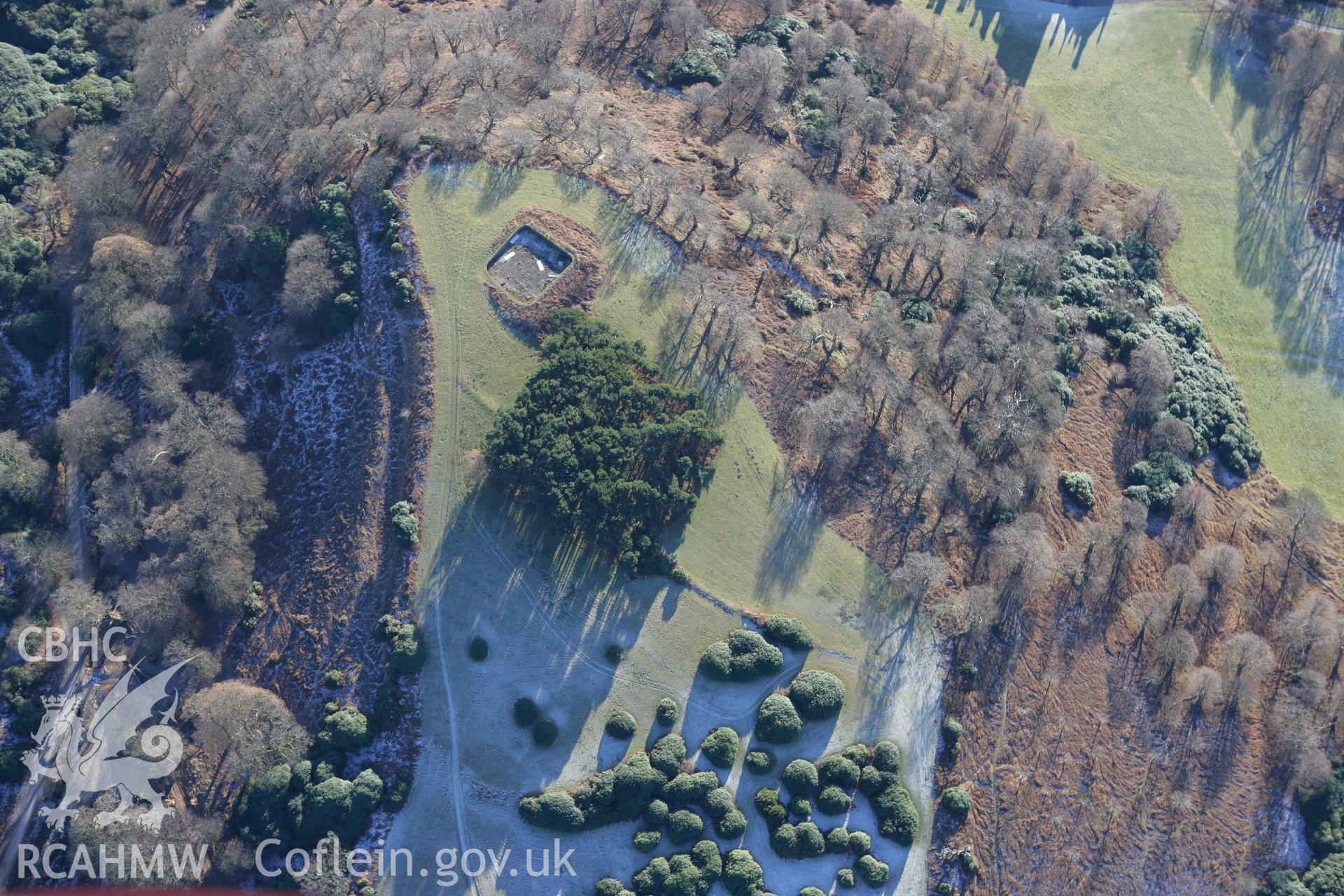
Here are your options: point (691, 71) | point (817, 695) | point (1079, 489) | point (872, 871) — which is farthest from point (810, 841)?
point (691, 71)

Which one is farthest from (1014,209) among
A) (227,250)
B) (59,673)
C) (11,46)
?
(11,46)

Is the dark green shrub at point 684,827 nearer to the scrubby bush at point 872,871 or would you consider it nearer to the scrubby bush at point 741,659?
the scrubby bush at point 741,659

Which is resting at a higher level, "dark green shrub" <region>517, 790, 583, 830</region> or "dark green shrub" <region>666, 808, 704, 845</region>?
"dark green shrub" <region>666, 808, 704, 845</region>

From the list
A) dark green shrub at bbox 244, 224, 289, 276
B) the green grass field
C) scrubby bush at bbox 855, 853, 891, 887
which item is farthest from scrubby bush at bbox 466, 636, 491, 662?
the green grass field

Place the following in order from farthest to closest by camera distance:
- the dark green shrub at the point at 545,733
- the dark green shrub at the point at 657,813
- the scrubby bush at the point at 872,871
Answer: the dark green shrub at the point at 545,733 < the dark green shrub at the point at 657,813 < the scrubby bush at the point at 872,871

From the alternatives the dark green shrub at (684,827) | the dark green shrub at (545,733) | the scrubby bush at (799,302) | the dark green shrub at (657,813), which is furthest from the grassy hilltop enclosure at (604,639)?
the scrubby bush at (799,302)

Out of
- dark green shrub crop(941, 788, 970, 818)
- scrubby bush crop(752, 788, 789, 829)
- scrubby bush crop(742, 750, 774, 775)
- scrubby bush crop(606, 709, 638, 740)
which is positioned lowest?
scrubby bush crop(752, 788, 789, 829)

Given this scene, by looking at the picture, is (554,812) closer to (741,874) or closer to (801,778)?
(741,874)

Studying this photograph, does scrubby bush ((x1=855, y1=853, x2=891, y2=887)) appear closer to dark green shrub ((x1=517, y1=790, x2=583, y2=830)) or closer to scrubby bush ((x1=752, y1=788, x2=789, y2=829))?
scrubby bush ((x1=752, y1=788, x2=789, y2=829))
